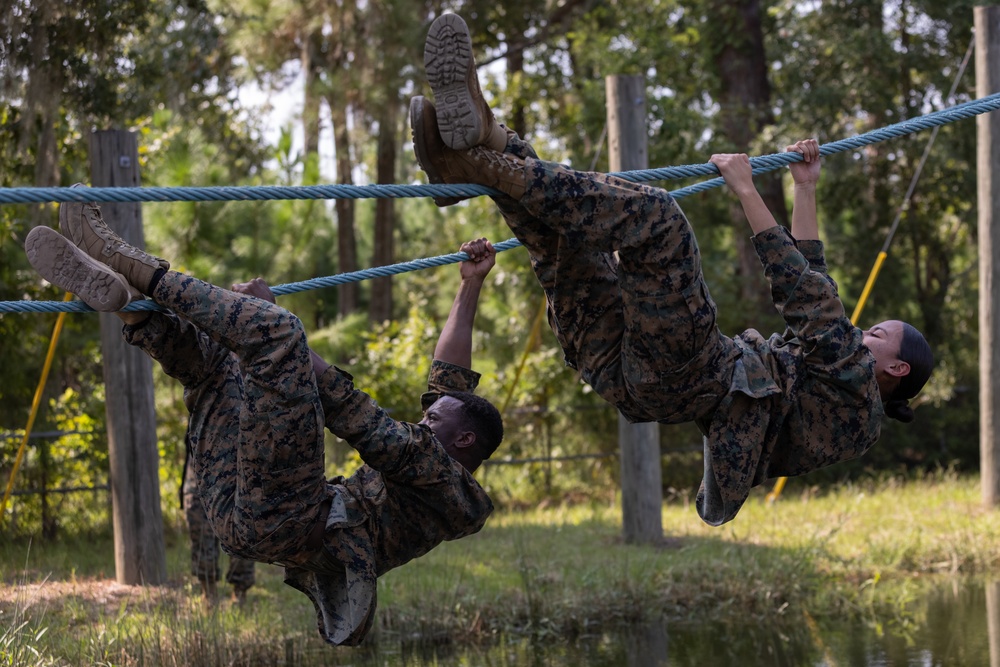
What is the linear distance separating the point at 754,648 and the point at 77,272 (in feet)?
13.6

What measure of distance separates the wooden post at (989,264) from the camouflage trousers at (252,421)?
6465 mm

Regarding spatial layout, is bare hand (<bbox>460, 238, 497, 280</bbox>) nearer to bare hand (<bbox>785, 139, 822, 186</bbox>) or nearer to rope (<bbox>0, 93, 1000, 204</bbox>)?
rope (<bbox>0, 93, 1000, 204</bbox>)

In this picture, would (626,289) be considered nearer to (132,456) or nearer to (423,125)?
(423,125)

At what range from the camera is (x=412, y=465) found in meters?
3.32

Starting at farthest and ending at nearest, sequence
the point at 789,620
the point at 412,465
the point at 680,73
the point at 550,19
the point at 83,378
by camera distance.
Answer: the point at 550,19, the point at 680,73, the point at 83,378, the point at 789,620, the point at 412,465

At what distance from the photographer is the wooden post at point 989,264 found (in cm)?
811

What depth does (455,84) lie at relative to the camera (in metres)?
2.96

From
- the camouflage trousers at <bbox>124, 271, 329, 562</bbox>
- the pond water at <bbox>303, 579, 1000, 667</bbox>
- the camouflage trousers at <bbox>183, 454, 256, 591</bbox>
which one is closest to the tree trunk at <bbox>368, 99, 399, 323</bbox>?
the camouflage trousers at <bbox>183, 454, 256, 591</bbox>

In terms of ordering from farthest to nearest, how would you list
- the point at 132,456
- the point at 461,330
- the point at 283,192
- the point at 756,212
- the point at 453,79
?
the point at 132,456 → the point at 461,330 → the point at 756,212 → the point at 283,192 → the point at 453,79

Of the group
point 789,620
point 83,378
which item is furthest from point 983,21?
point 83,378

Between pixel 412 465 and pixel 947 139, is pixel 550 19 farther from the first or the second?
pixel 412 465

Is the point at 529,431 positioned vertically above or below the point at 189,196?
below

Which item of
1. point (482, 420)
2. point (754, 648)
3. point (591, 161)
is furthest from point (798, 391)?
point (591, 161)

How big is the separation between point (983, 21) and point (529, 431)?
539 centimetres
